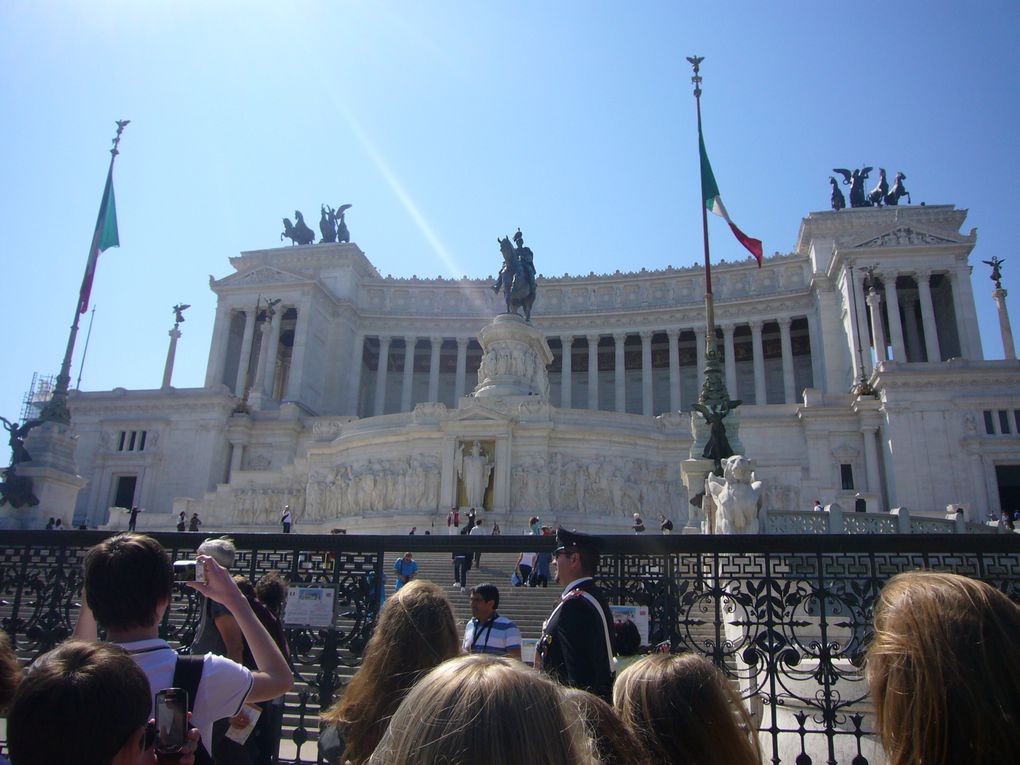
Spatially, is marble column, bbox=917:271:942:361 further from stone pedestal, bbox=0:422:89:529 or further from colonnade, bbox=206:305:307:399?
stone pedestal, bbox=0:422:89:529

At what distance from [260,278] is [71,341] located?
38155mm

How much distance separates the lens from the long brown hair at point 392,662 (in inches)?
145

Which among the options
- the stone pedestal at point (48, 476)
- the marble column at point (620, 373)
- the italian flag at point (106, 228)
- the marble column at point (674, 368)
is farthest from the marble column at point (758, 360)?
the stone pedestal at point (48, 476)

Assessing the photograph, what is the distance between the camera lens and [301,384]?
6216 cm

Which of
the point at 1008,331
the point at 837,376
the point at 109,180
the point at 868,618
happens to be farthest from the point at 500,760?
the point at 837,376

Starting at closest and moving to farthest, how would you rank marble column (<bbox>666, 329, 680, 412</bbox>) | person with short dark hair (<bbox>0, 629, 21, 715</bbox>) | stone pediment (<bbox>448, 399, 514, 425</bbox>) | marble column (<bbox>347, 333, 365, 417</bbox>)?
person with short dark hair (<bbox>0, 629, 21, 715</bbox>)
stone pediment (<bbox>448, 399, 514, 425</bbox>)
marble column (<bbox>666, 329, 680, 412</bbox>)
marble column (<bbox>347, 333, 365, 417</bbox>)

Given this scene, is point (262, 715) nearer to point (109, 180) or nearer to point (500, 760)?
point (500, 760)

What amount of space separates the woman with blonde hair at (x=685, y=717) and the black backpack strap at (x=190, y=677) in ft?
6.70

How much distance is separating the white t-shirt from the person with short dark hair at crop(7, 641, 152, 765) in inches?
45.7

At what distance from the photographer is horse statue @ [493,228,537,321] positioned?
40.4 metres

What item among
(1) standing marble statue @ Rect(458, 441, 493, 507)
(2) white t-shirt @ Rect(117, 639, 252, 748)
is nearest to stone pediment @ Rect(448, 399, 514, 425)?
(1) standing marble statue @ Rect(458, 441, 493, 507)

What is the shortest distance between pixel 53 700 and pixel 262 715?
3.07m

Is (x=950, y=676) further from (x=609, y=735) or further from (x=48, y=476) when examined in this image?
(x=48, y=476)

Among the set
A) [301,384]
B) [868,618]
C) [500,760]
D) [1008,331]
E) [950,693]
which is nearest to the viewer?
[500,760]
